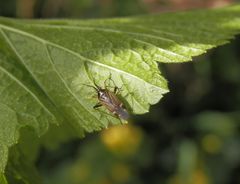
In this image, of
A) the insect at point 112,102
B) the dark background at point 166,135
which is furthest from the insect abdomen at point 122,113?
the dark background at point 166,135

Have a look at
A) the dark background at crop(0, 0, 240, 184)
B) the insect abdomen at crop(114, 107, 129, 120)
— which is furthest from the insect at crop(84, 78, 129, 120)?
the dark background at crop(0, 0, 240, 184)

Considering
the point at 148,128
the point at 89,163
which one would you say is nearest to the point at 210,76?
the point at 148,128

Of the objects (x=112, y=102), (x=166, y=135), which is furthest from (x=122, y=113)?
(x=166, y=135)

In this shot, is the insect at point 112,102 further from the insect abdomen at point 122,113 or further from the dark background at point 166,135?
the dark background at point 166,135

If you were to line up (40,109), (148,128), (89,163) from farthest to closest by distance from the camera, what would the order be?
(148,128), (89,163), (40,109)

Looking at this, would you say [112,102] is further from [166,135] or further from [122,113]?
[166,135]

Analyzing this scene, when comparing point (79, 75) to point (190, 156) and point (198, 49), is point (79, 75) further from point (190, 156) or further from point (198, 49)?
point (190, 156)
